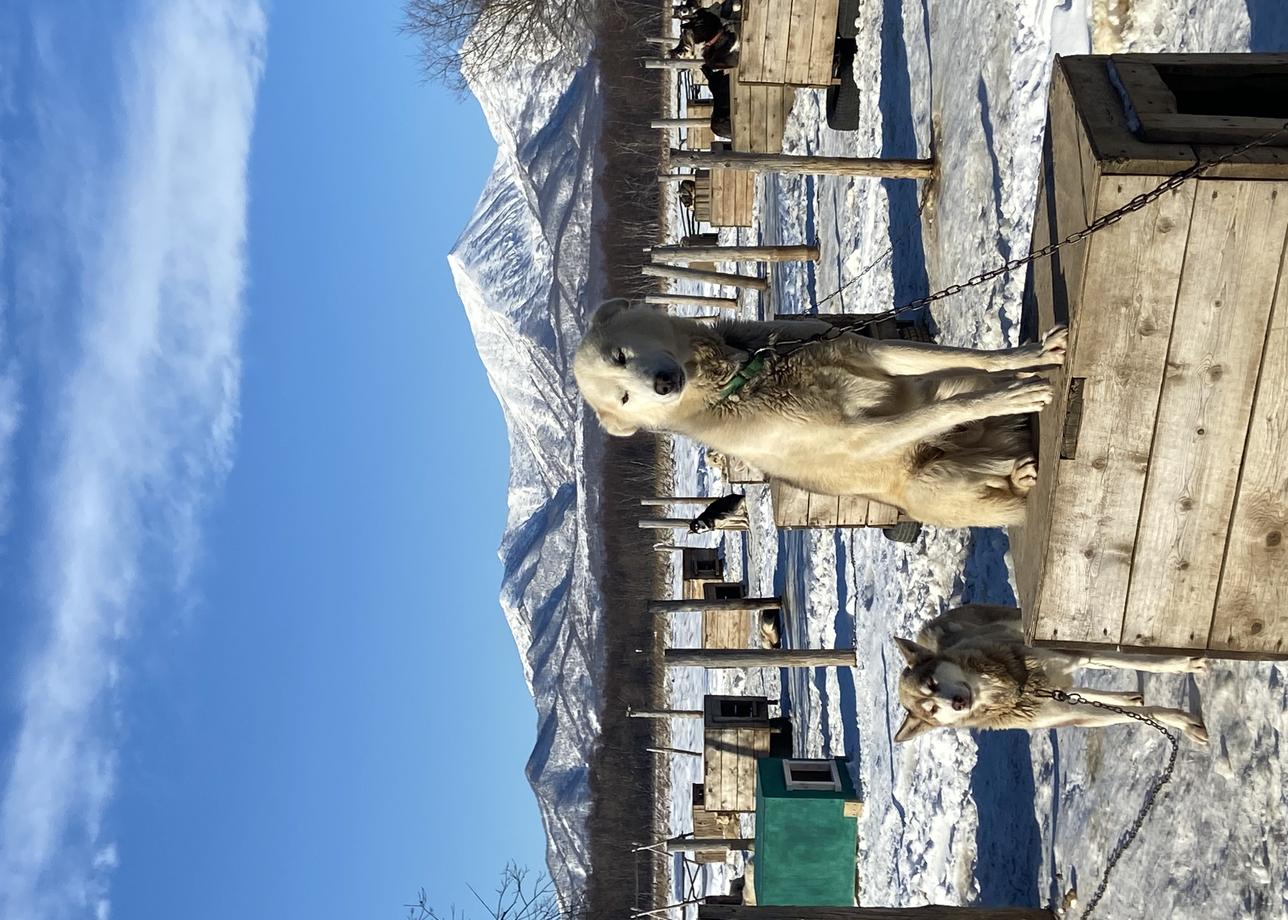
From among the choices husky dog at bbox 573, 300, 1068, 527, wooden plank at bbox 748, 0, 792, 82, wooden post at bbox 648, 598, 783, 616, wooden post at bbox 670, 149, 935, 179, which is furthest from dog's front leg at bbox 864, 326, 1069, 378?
wooden post at bbox 648, 598, 783, 616

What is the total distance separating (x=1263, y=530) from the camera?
3.54m

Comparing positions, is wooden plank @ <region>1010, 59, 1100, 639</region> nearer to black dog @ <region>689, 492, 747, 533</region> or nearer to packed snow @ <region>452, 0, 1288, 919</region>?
packed snow @ <region>452, 0, 1288, 919</region>

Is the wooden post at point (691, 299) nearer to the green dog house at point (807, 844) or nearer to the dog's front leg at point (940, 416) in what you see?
the green dog house at point (807, 844)

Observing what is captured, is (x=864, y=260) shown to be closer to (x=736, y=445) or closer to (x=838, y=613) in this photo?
(x=838, y=613)

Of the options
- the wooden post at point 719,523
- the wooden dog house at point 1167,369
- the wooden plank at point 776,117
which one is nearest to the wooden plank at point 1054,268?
the wooden dog house at point 1167,369

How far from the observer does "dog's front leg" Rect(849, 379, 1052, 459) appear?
4027mm

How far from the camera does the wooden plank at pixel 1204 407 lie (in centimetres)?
317

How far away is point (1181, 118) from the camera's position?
10.8 ft

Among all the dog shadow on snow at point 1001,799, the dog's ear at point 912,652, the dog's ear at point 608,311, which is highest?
the dog's ear at point 608,311

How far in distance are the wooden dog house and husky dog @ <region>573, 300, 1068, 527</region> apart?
45 cm

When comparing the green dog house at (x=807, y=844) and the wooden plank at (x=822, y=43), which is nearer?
the green dog house at (x=807, y=844)

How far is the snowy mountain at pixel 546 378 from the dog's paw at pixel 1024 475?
67.9ft

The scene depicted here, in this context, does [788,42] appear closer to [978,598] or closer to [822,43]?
[822,43]

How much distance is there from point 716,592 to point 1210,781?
28.8 feet
